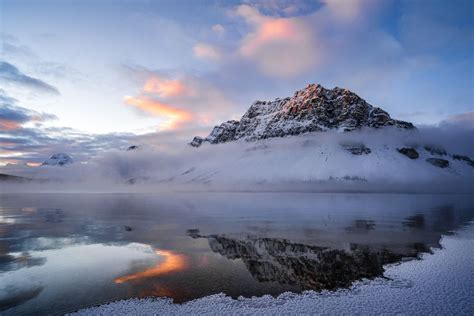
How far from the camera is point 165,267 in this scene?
15961 millimetres

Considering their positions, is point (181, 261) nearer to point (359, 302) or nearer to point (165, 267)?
point (165, 267)

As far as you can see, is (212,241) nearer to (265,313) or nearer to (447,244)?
(265,313)

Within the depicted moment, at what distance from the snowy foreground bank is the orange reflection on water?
3.00 meters

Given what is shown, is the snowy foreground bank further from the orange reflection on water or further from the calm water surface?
the orange reflection on water

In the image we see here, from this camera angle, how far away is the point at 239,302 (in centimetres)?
1144

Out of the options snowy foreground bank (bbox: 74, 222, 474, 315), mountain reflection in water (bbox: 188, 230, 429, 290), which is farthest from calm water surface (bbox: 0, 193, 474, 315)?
snowy foreground bank (bbox: 74, 222, 474, 315)

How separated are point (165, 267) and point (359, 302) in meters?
9.66

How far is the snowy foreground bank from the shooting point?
1075cm

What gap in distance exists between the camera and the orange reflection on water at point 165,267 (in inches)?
569

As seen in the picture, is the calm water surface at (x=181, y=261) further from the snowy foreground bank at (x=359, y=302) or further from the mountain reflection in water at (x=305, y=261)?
→ the snowy foreground bank at (x=359, y=302)

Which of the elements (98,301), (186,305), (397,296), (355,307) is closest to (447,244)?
(397,296)

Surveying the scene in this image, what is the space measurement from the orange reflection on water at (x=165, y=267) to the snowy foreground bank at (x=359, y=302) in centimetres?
300

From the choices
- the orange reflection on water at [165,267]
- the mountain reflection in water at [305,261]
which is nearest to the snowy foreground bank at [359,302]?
the mountain reflection in water at [305,261]

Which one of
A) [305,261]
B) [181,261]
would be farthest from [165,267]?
[305,261]
